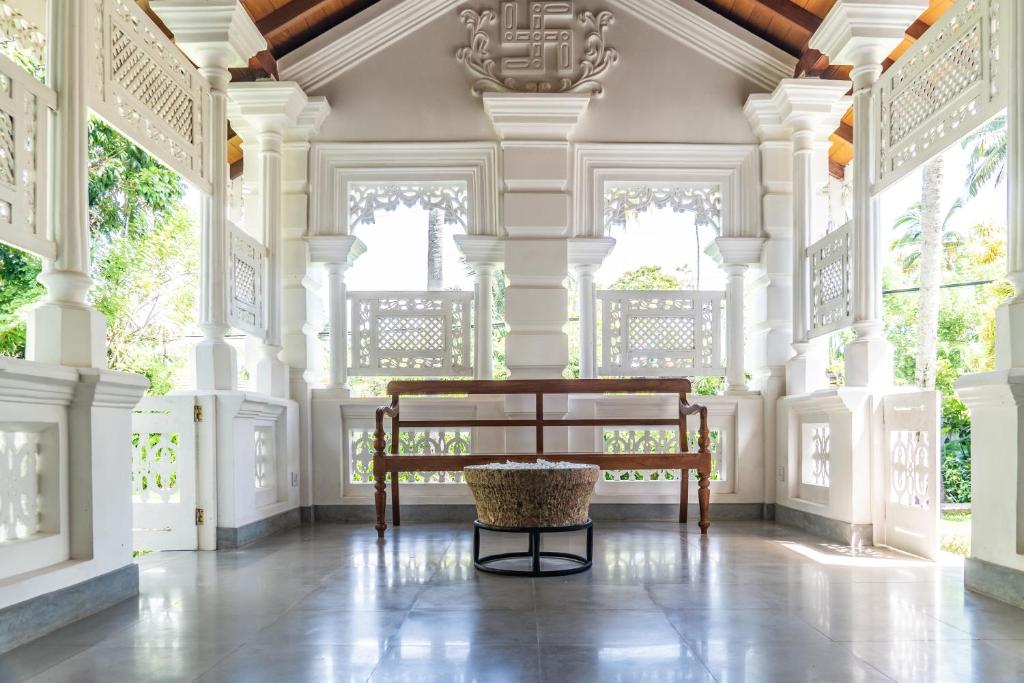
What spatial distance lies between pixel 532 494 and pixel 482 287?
2794 mm

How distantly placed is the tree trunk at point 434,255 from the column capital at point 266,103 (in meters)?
11.4

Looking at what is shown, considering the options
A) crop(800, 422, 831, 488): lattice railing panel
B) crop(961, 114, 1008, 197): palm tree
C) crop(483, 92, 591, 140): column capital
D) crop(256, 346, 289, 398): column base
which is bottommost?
crop(800, 422, 831, 488): lattice railing panel

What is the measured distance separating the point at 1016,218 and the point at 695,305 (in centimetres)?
320

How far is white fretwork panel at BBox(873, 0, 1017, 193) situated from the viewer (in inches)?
147

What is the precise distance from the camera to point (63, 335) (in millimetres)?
3270

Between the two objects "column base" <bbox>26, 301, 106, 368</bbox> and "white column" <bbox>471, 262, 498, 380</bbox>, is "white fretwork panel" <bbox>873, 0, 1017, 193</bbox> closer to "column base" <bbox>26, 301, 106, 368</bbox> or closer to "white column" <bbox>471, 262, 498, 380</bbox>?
"white column" <bbox>471, 262, 498, 380</bbox>

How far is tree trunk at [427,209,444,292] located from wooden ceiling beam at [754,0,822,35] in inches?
477

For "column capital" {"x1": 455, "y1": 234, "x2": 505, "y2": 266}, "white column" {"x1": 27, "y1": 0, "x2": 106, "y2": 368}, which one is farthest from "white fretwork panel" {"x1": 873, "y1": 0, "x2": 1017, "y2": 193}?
"white column" {"x1": 27, "y1": 0, "x2": 106, "y2": 368}

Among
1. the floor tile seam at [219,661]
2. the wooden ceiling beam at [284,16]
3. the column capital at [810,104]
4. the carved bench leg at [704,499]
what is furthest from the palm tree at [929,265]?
the floor tile seam at [219,661]

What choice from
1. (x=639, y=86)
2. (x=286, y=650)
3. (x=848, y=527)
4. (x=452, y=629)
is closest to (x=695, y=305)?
(x=639, y=86)

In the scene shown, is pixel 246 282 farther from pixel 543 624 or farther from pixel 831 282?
pixel 831 282

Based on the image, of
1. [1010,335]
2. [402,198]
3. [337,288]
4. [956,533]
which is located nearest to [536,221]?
[402,198]

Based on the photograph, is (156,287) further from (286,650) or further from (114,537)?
(286,650)

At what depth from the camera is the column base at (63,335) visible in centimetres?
324
